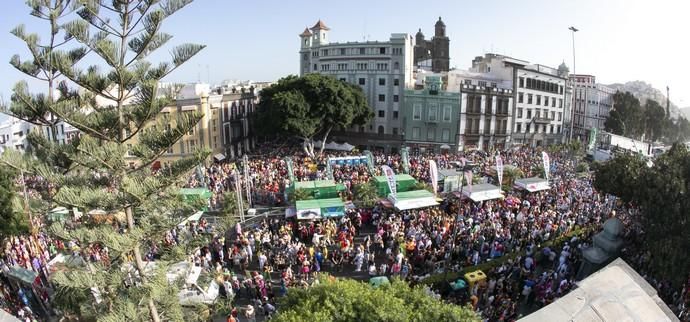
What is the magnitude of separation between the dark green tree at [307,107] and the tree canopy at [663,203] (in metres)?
25.9

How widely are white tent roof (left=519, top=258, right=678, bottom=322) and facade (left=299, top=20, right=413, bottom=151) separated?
140 ft

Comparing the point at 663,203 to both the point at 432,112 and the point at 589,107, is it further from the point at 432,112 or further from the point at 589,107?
the point at 589,107

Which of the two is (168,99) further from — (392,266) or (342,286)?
(392,266)

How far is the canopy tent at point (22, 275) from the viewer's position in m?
14.9

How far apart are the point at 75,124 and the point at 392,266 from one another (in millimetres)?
11833

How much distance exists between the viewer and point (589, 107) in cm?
6919

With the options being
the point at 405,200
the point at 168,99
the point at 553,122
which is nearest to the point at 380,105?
the point at 553,122

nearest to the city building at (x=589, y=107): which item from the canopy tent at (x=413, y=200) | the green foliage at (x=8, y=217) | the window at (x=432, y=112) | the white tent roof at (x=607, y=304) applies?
the window at (x=432, y=112)

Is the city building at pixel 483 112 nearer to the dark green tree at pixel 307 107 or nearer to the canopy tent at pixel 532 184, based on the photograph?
the dark green tree at pixel 307 107

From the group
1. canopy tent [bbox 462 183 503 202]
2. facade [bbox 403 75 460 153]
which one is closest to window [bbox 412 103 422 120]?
facade [bbox 403 75 460 153]

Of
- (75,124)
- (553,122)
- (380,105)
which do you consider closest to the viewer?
(75,124)

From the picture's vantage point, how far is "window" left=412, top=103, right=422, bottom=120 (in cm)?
4731

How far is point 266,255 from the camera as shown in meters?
17.5

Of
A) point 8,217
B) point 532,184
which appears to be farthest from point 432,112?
point 8,217
